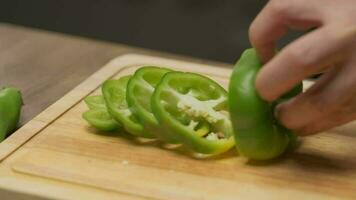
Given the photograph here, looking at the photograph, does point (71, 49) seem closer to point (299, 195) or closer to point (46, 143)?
point (46, 143)

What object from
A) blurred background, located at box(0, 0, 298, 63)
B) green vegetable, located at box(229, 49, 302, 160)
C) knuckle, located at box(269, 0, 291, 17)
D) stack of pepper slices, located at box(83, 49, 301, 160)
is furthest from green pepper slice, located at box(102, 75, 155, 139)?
blurred background, located at box(0, 0, 298, 63)

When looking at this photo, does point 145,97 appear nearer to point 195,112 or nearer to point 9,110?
point 195,112

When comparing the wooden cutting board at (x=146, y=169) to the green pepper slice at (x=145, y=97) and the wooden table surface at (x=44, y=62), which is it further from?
the wooden table surface at (x=44, y=62)

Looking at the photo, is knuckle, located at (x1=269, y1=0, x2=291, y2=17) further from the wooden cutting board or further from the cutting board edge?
the cutting board edge

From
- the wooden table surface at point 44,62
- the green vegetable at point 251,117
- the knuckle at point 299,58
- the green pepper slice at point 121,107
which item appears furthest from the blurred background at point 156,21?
the knuckle at point 299,58

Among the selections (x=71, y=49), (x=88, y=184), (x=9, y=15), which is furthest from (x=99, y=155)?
(x=9, y=15)

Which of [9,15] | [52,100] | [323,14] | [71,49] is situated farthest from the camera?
[9,15]
